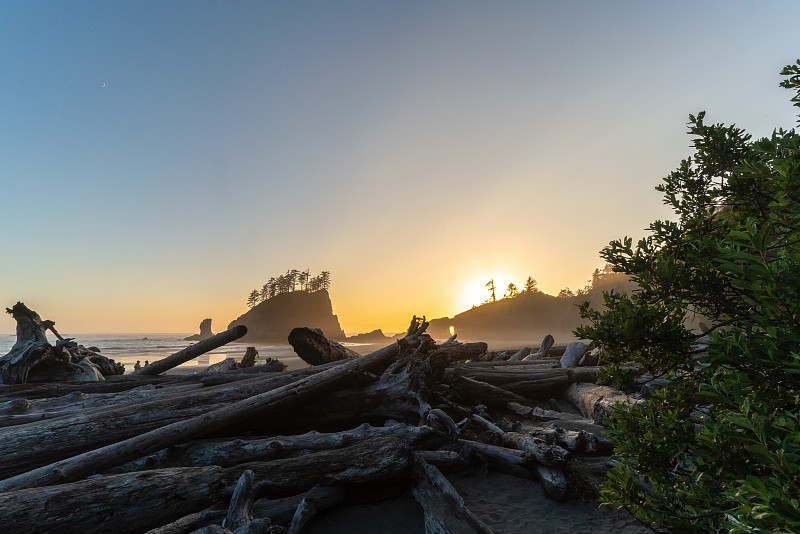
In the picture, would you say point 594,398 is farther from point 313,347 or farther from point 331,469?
point 313,347

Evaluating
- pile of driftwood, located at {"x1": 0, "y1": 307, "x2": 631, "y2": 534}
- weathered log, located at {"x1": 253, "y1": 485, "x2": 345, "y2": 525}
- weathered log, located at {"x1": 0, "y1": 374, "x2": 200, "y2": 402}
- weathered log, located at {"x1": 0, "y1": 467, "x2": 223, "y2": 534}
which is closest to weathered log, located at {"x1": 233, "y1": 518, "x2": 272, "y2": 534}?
pile of driftwood, located at {"x1": 0, "y1": 307, "x2": 631, "y2": 534}

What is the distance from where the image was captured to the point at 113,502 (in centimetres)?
379

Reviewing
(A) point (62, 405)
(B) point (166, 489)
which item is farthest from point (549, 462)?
(A) point (62, 405)

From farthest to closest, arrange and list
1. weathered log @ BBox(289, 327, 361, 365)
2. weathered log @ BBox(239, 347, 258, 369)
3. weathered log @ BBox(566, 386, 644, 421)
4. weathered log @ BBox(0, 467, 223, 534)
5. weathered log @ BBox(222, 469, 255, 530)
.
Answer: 1. weathered log @ BBox(239, 347, 258, 369)
2. weathered log @ BBox(289, 327, 361, 365)
3. weathered log @ BBox(566, 386, 644, 421)
4. weathered log @ BBox(222, 469, 255, 530)
5. weathered log @ BBox(0, 467, 223, 534)

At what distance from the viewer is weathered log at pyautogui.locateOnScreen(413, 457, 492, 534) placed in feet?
12.8

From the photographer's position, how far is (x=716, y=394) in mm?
1877

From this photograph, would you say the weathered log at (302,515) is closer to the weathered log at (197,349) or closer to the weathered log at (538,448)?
the weathered log at (538,448)

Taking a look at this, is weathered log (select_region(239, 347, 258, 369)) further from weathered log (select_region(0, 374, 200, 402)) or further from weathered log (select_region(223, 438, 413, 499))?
weathered log (select_region(223, 438, 413, 499))

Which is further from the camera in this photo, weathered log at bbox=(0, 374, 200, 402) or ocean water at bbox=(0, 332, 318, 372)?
ocean water at bbox=(0, 332, 318, 372)

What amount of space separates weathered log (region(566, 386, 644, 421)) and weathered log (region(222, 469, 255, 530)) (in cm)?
788

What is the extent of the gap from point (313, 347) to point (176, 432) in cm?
537

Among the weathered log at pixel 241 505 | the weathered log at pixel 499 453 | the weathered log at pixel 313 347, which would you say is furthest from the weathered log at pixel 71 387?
the weathered log at pixel 499 453

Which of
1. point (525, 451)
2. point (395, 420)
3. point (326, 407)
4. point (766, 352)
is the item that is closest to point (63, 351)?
point (326, 407)

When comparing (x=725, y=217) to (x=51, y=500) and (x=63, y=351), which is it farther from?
(x=63, y=351)
